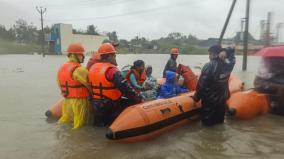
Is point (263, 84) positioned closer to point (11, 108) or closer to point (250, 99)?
point (250, 99)

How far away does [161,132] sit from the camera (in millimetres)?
5793

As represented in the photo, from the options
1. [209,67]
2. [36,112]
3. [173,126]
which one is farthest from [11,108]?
[209,67]

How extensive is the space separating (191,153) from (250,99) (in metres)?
2.46

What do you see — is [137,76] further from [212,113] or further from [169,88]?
[212,113]

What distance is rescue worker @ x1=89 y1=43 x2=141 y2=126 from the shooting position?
5.42 meters

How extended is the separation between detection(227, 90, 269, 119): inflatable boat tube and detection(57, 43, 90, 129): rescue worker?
114 inches

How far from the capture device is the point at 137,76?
6645 millimetres

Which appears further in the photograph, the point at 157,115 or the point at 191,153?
the point at 157,115

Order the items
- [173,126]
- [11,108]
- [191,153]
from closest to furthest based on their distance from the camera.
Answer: [191,153] < [173,126] < [11,108]

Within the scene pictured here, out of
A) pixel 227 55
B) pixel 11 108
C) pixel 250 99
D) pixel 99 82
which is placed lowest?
pixel 11 108

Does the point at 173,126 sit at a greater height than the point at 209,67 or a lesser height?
lesser

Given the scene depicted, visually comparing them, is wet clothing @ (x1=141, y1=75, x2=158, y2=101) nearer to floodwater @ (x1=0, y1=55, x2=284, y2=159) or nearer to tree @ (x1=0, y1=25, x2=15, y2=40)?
floodwater @ (x1=0, y1=55, x2=284, y2=159)

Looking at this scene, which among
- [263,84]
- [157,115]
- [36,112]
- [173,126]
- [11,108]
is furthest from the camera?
[11,108]

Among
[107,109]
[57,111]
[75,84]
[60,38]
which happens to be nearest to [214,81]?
[107,109]
